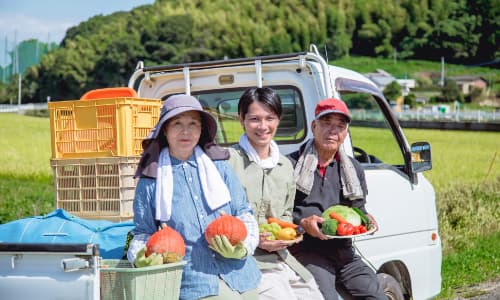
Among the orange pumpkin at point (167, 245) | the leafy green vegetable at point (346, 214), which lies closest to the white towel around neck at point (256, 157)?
the leafy green vegetable at point (346, 214)

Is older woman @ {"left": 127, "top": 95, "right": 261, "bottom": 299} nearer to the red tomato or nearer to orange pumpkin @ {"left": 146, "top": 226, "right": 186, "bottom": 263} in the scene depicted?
orange pumpkin @ {"left": 146, "top": 226, "right": 186, "bottom": 263}

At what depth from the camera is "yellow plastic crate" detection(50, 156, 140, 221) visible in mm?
4809

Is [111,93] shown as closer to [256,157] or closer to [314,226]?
[256,157]

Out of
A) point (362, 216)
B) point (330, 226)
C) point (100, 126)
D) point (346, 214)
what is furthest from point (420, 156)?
point (100, 126)

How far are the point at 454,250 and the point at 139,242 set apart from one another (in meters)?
8.25

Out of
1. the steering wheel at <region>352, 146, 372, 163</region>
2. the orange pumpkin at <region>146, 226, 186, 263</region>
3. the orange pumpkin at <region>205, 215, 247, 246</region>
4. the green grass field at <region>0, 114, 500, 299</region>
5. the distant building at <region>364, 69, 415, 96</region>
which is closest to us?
the orange pumpkin at <region>146, 226, 186, 263</region>

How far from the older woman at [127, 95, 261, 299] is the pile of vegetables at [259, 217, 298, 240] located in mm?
290

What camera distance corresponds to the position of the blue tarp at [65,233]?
3938 millimetres

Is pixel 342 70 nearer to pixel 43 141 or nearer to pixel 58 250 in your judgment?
pixel 58 250

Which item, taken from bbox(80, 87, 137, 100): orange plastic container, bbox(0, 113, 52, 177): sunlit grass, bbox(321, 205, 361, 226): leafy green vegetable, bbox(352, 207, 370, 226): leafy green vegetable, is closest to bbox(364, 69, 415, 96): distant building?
bbox(0, 113, 52, 177): sunlit grass

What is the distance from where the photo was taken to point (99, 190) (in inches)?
191

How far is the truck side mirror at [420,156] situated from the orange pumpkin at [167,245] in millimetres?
3124

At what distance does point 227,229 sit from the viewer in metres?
3.34

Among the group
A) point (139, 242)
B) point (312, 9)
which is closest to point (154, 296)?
point (139, 242)
